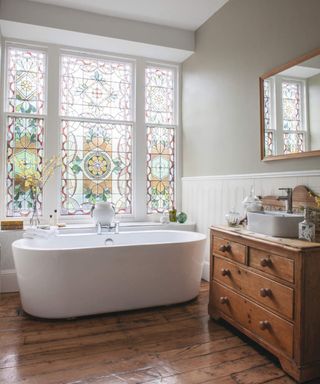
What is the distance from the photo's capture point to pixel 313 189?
7.52ft

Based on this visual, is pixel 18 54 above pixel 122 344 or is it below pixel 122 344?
above

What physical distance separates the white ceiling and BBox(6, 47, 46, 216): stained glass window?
2.40ft

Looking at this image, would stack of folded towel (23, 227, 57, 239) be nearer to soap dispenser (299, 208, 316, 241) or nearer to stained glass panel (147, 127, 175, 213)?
stained glass panel (147, 127, 175, 213)

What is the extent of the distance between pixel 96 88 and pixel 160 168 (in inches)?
52.3

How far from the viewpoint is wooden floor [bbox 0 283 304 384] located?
1.87 m

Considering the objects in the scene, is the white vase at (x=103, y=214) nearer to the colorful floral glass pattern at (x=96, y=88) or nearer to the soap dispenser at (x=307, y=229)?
the colorful floral glass pattern at (x=96, y=88)

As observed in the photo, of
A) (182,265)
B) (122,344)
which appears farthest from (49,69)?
(122,344)

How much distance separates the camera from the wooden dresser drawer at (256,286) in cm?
189

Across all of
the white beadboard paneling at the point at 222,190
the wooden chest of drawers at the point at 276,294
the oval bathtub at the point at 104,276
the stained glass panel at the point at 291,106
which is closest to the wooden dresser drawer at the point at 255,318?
the wooden chest of drawers at the point at 276,294

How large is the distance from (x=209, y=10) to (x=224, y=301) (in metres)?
3.09

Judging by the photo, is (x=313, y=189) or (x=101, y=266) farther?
(x=101, y=266)

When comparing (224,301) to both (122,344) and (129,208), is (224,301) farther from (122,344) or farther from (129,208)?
(129,208)

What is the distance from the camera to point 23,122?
378 centimetres

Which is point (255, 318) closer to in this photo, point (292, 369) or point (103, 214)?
point (292, 369)
